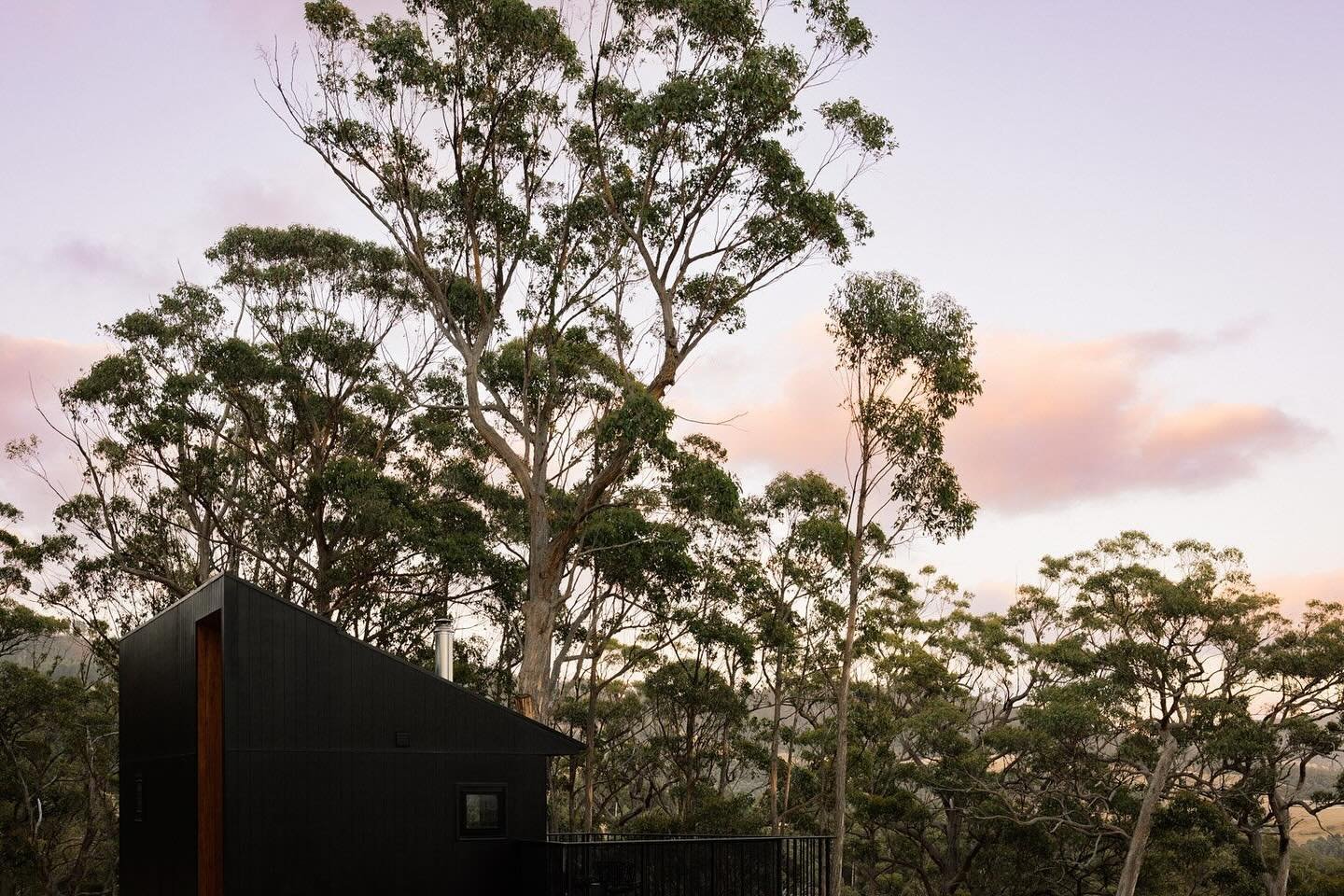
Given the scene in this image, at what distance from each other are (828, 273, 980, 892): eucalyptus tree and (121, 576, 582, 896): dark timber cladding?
38.9ft

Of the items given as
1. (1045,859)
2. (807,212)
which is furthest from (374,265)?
(1045,859)

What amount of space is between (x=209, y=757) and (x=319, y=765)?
1.15m

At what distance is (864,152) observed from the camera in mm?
21219

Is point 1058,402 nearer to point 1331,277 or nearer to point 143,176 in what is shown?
point 1331,277

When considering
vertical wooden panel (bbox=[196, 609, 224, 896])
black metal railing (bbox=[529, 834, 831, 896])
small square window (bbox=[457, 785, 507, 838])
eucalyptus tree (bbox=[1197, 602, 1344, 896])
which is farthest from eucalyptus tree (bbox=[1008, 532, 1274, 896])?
vertical wooden panel (bbox=[196, 609, 224, 896])

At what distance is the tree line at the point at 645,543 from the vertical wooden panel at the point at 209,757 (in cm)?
664

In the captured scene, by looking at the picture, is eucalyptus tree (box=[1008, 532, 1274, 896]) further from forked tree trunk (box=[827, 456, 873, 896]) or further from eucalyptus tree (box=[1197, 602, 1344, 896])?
forked tree trunk (box=[827, 456, 873, 896])

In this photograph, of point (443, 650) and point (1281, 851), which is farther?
point (1281, 851)

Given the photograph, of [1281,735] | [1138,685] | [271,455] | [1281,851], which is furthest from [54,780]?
[1281,851]

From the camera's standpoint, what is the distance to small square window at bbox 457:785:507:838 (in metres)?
12.8

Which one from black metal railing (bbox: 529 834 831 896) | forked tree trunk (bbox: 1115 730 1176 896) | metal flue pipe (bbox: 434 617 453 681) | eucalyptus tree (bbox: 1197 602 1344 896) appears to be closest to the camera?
black metal railing (bbox: 529 834 831 896)

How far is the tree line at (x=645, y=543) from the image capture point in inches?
824

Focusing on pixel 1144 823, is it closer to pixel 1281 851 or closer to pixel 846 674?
pixel 1281 851

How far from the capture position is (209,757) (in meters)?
12.2
